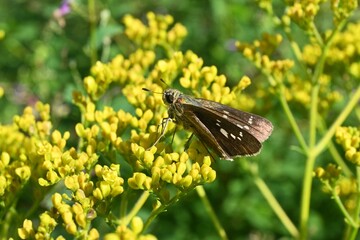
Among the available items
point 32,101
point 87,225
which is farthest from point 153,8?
point 87,225

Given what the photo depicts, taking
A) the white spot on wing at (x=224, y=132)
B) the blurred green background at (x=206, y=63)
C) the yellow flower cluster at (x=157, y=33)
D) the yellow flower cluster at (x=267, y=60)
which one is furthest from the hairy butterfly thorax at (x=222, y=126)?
the blurred green background at (x=206, y=63)

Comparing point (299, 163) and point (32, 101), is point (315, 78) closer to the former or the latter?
point (299, 163)

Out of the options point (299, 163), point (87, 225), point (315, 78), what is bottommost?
point (299, 163)

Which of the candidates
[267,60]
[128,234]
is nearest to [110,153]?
[128,234]

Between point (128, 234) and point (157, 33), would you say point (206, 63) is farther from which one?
point (128, 234)

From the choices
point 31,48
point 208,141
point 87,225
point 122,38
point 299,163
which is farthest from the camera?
point 31,48

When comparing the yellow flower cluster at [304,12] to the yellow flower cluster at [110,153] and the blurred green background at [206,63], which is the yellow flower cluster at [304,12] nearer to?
the yellow flower cluster at [110,153]

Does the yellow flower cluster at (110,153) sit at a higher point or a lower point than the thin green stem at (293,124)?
lower
